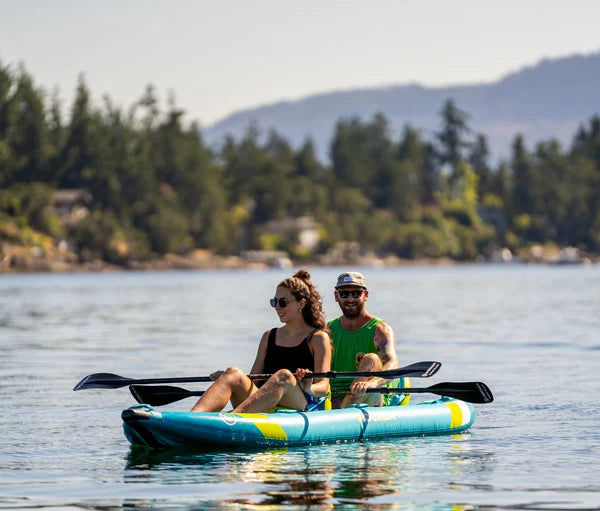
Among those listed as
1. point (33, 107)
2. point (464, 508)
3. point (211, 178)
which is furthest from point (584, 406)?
point (211, 178)

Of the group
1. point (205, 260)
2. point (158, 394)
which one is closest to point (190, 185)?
point (205, 260)

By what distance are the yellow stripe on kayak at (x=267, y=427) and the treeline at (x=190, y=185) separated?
122564mm

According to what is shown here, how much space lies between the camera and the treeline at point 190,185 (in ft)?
456

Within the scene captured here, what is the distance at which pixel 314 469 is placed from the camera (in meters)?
13.1

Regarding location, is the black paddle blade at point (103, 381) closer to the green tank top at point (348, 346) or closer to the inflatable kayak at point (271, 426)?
the inflatable kayak at point (271, 426)

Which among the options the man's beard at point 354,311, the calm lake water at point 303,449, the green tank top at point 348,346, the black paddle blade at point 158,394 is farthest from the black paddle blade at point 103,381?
the man's beard at point 354,311

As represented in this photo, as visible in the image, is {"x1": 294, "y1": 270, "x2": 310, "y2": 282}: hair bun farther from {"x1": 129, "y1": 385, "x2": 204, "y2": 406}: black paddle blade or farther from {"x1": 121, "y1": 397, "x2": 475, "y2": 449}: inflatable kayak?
{"x1": 129, "y1": 385, "x2": 204, "y2": 406}: black paddle blade

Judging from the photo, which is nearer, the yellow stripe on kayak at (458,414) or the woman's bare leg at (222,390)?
the woman's bare leg at (222,390)

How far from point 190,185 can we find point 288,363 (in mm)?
145999

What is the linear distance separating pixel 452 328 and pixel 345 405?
77.6 ft

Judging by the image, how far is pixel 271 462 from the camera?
13602 millimetres

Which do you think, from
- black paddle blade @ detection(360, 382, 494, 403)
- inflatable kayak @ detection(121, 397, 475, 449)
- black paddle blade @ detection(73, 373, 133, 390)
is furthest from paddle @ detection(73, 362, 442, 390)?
black paddle blade @ detection(360, 382, 494, 403)

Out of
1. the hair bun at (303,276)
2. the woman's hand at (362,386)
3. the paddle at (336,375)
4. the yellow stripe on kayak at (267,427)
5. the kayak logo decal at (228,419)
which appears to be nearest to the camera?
the kayak logo decal at (228,419)

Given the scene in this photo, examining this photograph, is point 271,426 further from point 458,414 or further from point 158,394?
point 458,414
